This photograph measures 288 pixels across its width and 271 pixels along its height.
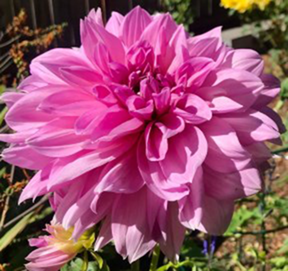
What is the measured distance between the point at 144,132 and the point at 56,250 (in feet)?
0.66

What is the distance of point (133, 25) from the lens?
63cm

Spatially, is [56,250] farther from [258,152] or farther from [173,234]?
[258,152]

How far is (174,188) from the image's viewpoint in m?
0.54

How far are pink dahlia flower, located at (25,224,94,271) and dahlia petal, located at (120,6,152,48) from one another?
0.82 ft

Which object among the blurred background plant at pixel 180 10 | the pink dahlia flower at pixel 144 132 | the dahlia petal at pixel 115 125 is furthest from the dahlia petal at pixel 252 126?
the blurred background plant at pixel 180 10

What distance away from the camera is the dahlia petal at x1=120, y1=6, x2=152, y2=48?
2.04ft

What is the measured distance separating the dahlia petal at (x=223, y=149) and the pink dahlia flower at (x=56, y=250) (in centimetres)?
20

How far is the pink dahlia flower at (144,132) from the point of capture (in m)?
0.55

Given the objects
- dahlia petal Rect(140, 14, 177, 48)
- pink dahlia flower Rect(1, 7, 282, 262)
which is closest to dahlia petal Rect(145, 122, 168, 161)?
pink dahlia flower Rect(1, 7, 282, 262)

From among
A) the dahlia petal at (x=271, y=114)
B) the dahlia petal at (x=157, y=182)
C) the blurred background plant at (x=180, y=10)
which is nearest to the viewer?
the dahlia petal at (x=157, y=182)

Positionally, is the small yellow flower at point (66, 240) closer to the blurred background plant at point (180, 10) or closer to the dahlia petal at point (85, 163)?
the dahlia petal at point (85, 163)

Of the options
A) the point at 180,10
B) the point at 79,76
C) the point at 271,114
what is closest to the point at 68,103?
the point at 79,76

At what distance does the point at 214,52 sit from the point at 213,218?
0.19 meters

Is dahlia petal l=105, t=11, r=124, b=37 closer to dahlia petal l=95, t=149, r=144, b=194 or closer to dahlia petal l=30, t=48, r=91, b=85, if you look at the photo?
dahlia petal l=30, t=48, r=91, b=85
